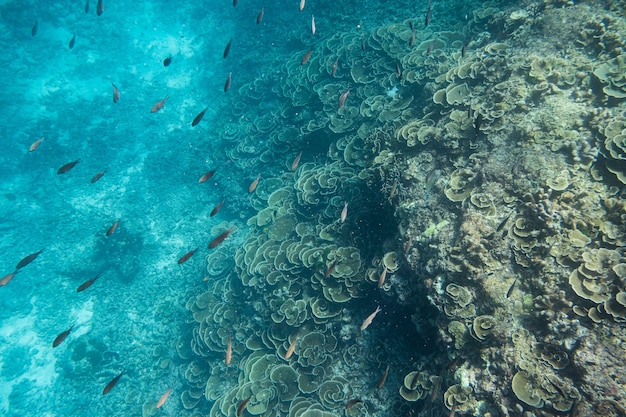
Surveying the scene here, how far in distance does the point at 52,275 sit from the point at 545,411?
19.2m

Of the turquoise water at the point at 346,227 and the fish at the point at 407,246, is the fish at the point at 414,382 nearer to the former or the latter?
the turquoise water at the point at 346,227

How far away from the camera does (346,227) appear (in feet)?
23.5

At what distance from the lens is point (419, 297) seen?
4.99 m

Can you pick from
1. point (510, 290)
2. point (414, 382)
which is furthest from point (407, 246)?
point (414, 382)

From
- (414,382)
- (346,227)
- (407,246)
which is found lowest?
(414,382)

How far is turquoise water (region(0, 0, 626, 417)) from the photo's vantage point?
3906 millimetres

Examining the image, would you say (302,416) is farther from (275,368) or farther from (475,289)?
(475,289)

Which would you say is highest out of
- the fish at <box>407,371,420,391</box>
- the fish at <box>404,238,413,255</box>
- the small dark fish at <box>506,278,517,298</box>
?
the small dark fish at <box>506,278,517,298</box>

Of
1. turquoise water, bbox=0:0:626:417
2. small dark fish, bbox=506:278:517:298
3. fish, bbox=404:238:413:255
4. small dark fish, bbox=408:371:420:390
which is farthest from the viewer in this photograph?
fish, bbox=404:238:413:255

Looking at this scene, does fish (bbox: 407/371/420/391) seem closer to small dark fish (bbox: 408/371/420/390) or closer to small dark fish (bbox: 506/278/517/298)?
small dark fish (bbox: 408/371/420/390)

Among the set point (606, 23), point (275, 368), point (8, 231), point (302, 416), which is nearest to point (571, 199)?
point (606, 23)

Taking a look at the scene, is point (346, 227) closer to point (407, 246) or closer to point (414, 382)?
point (407, 246)

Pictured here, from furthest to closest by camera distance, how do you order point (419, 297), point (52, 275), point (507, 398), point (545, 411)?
1. point (52, 275)
2. point (419, 297)
3. point (507, 398)
4. point (545, 411)

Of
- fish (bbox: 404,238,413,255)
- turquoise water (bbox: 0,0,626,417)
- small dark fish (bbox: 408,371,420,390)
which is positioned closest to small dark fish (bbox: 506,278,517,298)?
turquoise water (bbox: 0,0,626,417)
